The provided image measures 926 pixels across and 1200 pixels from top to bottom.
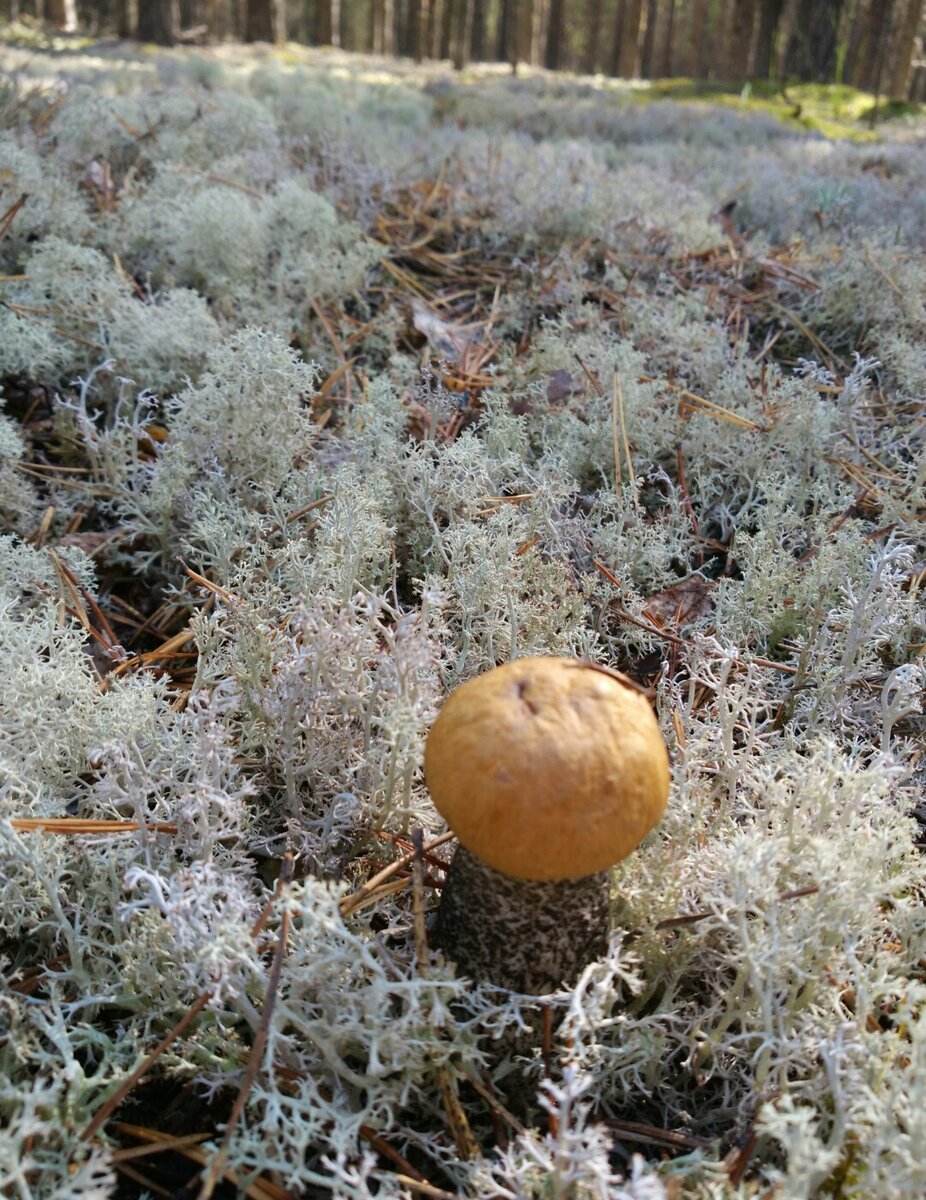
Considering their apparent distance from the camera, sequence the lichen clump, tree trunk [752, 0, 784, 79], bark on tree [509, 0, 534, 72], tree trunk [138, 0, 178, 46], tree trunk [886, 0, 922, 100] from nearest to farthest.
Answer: the lichen clump, tree trunk [138, 0, 178, 46], tree trunk [752, 0, 784, 79], tree trunk [886, 0, 922, 100], bark on tree [509, 0, 534, 72]

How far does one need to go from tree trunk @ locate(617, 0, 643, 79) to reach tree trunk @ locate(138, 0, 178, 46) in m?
14.2

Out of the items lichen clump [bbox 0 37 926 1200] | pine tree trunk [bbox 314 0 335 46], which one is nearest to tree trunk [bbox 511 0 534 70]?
pine tree trunk [bbox 314 0 335 46]

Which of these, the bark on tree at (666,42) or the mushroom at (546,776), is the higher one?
the bark on tree at (666,42)

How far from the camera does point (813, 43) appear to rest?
563 inches

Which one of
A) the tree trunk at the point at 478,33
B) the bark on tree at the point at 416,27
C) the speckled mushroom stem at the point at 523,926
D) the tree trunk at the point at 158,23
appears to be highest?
the tree trunk at the point at 478,33

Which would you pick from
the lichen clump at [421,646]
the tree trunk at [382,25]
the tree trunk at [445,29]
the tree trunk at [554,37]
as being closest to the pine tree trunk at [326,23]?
the tree trunk at [382,25]

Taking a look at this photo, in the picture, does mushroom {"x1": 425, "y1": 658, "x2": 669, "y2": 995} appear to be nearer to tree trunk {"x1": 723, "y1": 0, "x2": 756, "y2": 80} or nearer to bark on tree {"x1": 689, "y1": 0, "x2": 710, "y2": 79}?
tree trunk {"x1": 723, "y1": 0, "x2": 756, "y2": 80}

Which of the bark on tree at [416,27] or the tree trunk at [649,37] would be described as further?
the tree trunk at [649,37]

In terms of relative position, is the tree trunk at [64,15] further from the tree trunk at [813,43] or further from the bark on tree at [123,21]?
the tree trunk at [813,43]

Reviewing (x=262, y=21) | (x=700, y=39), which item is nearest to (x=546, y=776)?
(x=262, y=21)

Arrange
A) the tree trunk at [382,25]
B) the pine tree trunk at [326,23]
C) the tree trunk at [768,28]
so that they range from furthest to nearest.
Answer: the tree trunk at [382,25] → the pine tree trunk at [326,23] → the tree trunk at [768,28]

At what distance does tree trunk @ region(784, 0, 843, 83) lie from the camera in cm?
1373

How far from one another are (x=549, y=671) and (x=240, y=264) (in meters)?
2.75

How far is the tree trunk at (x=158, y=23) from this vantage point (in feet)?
45.9
